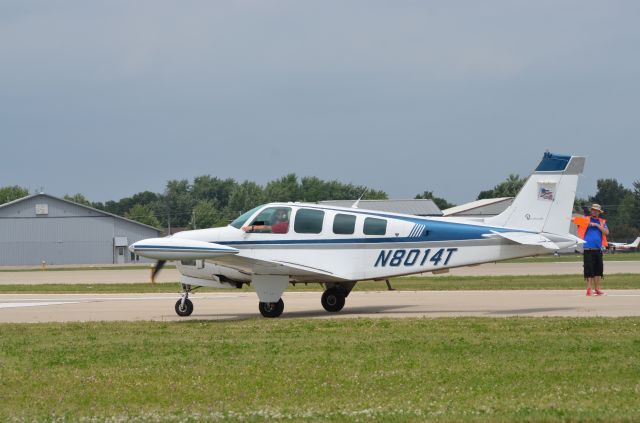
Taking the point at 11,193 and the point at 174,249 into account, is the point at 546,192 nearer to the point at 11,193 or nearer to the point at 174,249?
the point at 174,249

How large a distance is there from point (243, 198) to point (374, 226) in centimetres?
11253

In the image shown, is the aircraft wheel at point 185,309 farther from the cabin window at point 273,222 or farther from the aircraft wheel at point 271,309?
the cabin window at point 273,222

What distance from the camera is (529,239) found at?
61.1 ft

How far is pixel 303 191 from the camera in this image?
422 ft

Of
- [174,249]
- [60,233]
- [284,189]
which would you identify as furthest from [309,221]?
[284,189]

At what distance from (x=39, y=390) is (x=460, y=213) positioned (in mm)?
102225

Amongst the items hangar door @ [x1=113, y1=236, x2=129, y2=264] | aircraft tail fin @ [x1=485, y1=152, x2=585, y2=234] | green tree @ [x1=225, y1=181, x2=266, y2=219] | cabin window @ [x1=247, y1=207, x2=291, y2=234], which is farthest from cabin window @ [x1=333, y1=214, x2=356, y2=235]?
green tree @ [x1=225, y1=181, x2=266, y2=219]

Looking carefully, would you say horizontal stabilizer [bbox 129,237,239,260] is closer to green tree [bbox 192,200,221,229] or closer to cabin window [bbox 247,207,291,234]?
cabin window [bbox 247,207,291,234]

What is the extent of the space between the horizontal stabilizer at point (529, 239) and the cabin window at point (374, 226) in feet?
7.49

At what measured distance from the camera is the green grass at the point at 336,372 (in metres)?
9.47

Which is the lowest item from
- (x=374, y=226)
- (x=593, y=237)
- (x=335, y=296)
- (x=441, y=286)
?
(x=441, y=286)

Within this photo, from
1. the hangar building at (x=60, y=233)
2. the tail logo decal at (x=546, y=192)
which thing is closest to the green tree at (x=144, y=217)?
the hangar building at (x=60, y=233)

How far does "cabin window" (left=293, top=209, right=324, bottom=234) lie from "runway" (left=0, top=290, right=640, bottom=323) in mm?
1840

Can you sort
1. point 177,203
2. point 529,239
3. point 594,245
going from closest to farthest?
point 529,239, point 594,245, point 177,203
